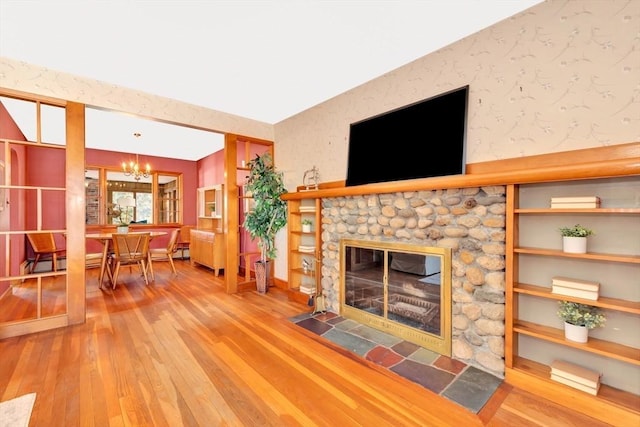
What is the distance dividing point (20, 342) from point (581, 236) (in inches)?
180

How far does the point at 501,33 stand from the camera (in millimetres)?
2064

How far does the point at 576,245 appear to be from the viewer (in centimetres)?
167

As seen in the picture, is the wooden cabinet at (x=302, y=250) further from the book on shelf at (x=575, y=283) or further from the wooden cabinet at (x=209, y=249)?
the book on shelf at (x=575, y=283)

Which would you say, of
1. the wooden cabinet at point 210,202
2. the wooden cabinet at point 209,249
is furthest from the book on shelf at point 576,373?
the wooden cabinet at point 210,202

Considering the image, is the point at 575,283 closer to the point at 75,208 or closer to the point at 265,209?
the point at 265,209

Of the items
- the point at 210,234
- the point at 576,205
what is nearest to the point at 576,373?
the point at 576,205

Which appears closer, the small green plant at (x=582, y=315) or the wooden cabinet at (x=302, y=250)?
the small green plant at (x=582, y=315)

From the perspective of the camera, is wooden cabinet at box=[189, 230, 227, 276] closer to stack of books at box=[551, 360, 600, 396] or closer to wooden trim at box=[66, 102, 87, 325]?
wooden trim at box=[66, 102, 87, 325]

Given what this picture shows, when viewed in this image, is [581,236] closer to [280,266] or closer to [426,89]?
[426,89]

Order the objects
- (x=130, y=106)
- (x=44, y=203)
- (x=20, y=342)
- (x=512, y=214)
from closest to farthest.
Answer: (x=512, y=214)
(x=20, y=342)
(x=130, y=106)
(x=44, y=203)

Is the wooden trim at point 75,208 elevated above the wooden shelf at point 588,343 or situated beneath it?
elevated above

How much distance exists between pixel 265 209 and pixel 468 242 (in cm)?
272

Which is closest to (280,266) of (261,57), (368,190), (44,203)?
(368,190)

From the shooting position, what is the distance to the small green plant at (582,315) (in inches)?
64.7
